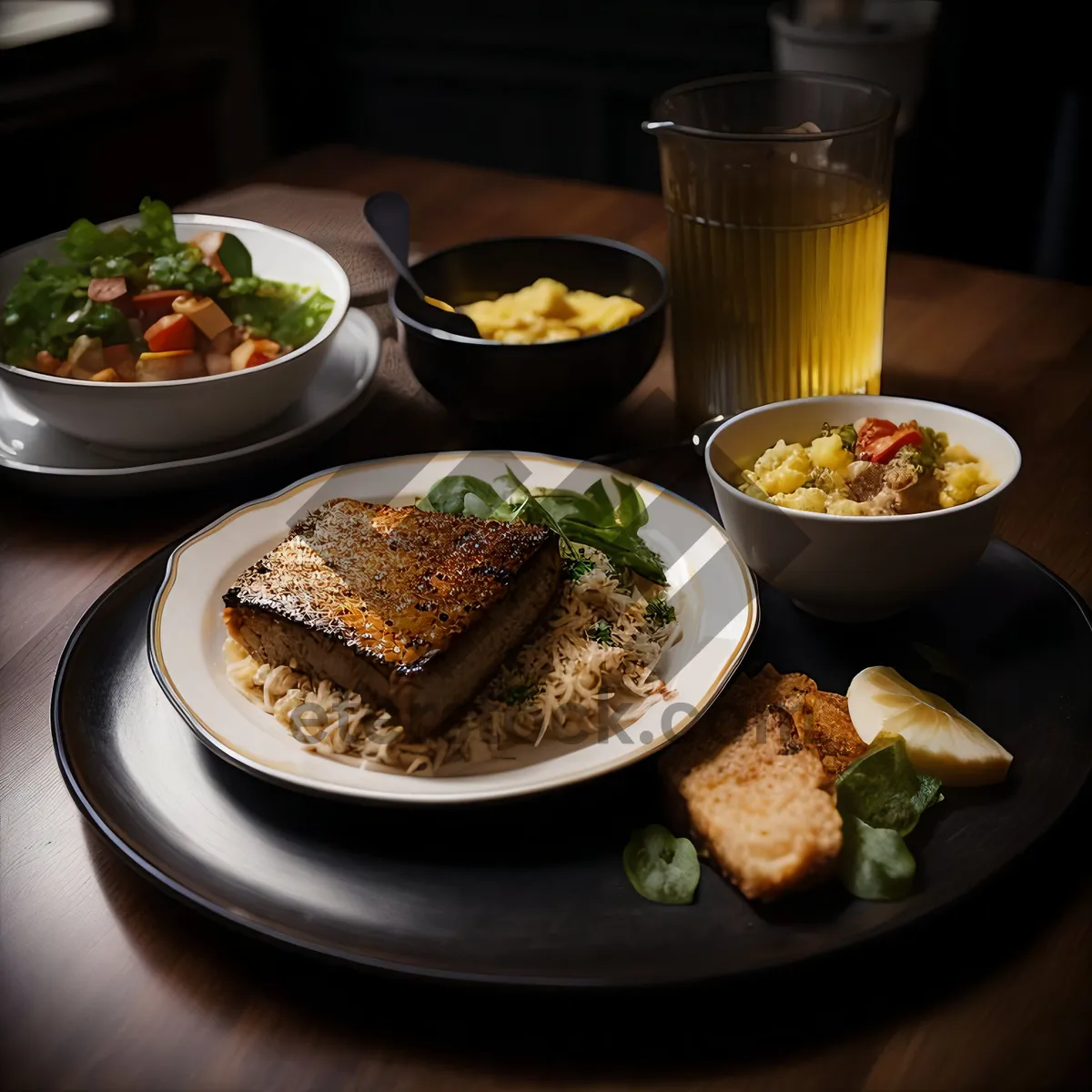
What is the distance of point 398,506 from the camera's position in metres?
1.70

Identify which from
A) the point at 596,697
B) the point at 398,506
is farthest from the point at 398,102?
the point at 596,697

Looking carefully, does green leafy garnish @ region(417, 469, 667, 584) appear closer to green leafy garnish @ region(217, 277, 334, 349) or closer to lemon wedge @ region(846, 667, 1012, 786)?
→ lemon wedge @ region(846, 667, 1012, 786)

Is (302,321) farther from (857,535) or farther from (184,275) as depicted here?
(857,535)

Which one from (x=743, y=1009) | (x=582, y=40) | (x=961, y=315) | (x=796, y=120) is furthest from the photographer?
(x=582, y=40)

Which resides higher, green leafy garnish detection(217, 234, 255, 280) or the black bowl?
green leafy garnish detection(217, 234, 255, 280)

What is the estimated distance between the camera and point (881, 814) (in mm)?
1144

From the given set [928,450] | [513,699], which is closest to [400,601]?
[513,699]

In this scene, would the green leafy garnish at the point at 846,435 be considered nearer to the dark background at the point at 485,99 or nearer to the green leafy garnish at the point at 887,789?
the green leafy garnish at the point at 887,789

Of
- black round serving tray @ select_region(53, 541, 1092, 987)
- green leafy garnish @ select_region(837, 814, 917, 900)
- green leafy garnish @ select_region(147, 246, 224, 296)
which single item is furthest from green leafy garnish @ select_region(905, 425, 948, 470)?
green leafy garnish @ select_region(147, 246, 224, 296)

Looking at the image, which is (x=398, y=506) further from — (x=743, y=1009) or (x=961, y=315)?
(x=961, y=315)

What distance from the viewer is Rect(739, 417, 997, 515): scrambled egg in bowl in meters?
1.43

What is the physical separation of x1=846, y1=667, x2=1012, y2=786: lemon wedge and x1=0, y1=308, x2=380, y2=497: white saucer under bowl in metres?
1.02

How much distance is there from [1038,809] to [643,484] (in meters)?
0.70

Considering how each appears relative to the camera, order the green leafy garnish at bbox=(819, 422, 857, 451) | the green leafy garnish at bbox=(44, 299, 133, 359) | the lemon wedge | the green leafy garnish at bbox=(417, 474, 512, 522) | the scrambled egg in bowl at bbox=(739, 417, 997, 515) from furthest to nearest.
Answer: the green leafy garnish at bbox=(44, 299, 133, 359)
the green leafy garnish at bbox=(417, 474, 512, 522)
the green leafy garnish at bbox=(819, 422, 857, 451)
the scrambled egg in bowl at bbox=(739, 417, 997, 515)
the lemon wedge
